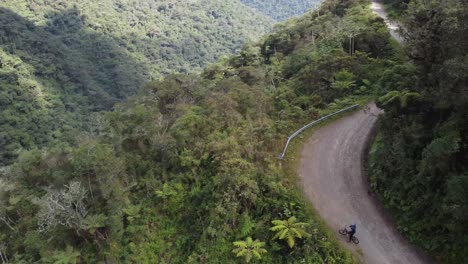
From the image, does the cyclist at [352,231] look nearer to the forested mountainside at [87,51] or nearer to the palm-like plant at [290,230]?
the palm-like plant at [290,230]

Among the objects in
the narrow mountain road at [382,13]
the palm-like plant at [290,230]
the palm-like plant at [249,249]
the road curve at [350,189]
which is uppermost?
the narrow mountain road at [382,13]

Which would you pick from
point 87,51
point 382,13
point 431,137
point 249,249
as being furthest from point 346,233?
point 87,51

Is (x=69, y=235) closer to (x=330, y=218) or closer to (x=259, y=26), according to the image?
(x=330, y=218)

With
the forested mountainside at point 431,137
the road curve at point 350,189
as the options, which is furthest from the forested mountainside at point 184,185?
the forested mountainside at point 431,137

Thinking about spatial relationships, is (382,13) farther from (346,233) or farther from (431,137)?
(346,233)

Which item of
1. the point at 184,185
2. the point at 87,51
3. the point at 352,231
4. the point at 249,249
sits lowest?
the point at 87,51

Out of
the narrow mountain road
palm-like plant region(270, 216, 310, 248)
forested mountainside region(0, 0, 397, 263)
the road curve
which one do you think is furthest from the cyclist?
the narrow mountain road

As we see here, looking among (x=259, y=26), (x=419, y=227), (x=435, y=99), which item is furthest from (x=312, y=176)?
(x=259, y=26)
